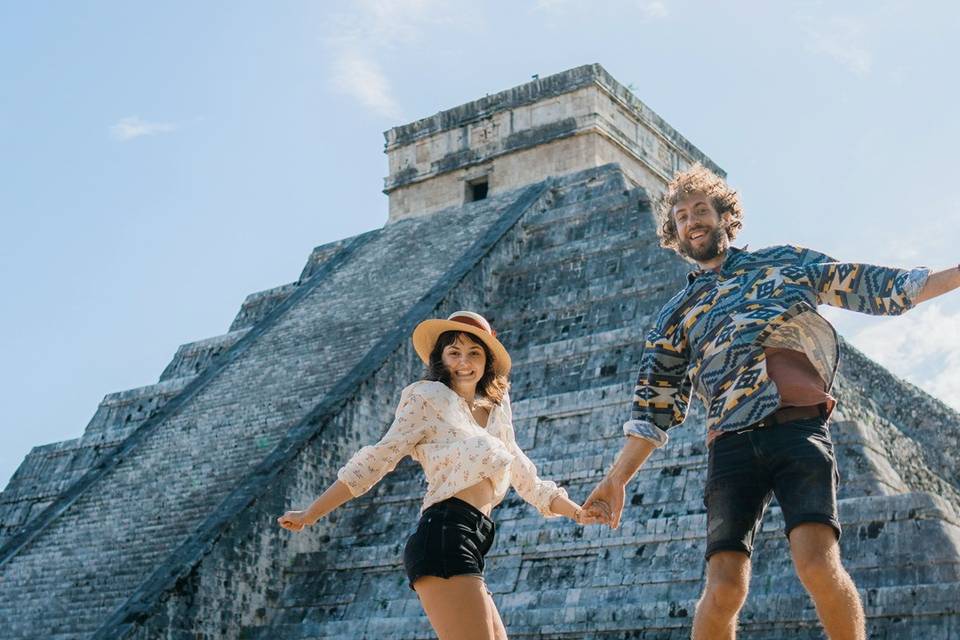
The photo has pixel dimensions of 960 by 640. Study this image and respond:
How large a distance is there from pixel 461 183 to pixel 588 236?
469 centimetres

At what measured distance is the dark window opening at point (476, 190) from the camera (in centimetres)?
1804

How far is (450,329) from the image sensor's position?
164 inches

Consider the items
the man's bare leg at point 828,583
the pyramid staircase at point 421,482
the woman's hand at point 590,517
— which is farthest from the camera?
the pyramid staircase at point 421,482

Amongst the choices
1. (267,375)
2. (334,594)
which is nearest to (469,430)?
(334,594)

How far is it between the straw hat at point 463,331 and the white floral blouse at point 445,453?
0.21 metres

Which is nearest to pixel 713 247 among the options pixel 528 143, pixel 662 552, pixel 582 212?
pixel 662 552

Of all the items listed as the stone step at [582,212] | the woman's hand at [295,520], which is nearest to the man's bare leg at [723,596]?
the woman's hand at [295,520]

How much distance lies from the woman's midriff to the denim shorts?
27.8 inches

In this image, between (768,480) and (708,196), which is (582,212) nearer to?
(708,196)

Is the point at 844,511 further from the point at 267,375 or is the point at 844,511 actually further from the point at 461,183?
the point at 461,183

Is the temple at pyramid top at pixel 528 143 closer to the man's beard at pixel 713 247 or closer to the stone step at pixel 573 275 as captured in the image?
the stone step at pixel 573 275

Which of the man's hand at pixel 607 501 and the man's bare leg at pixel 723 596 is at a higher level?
the man's hand at pixel 607 501

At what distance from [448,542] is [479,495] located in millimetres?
238

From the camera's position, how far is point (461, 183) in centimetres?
1816
